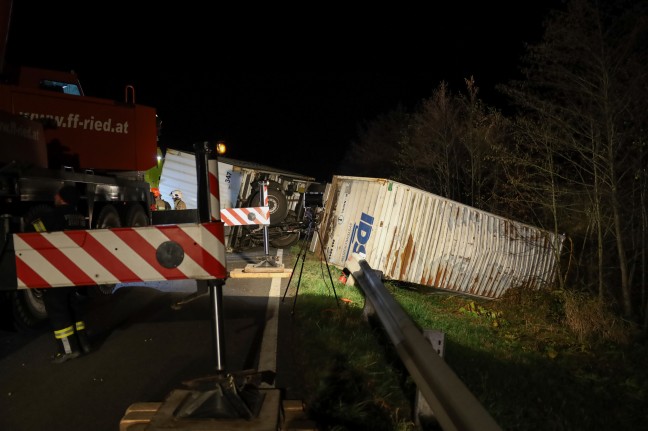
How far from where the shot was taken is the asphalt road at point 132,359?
129 inches

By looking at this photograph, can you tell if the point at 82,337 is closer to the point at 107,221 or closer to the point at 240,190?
the point at 107,221

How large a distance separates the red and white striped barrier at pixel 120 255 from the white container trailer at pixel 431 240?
683cm

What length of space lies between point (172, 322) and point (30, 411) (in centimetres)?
207

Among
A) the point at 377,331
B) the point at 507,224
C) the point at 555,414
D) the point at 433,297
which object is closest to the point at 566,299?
the point at 507,224

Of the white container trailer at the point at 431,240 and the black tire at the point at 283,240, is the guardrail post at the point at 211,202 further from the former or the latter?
the black tire at the point at 283,240

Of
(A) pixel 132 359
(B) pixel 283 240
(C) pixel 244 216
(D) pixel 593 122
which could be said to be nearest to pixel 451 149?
(B) pixel 283 240

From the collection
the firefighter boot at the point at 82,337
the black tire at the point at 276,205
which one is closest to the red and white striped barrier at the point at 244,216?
the black tire at the point at 276,205

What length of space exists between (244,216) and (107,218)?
357 cm

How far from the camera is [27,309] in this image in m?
4.80

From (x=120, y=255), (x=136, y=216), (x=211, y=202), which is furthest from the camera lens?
(x=136, y=216)

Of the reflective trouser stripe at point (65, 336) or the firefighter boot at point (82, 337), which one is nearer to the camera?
the reflective trouser stripe at point (65, 336)

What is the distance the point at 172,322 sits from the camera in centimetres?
536

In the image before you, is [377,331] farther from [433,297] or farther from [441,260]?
[433,297]

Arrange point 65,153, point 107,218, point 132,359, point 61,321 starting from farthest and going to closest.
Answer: point 107,218
point 65,153
point 132,359
point 61,321
